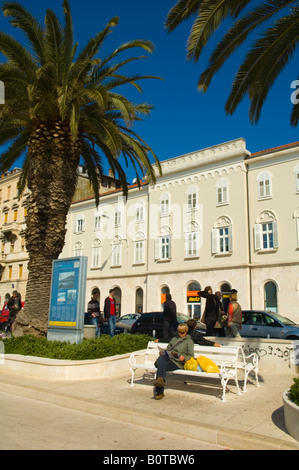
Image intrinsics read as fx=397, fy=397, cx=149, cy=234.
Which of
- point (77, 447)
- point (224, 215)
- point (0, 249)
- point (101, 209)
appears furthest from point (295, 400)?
point (0, 249)

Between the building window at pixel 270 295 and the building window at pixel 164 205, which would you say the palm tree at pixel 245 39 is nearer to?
the building window at pixel 270 295

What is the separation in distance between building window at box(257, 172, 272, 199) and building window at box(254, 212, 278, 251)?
141 cm

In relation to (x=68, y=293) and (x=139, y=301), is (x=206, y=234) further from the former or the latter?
(x=68, y=293)

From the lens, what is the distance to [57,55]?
11992 millimetres

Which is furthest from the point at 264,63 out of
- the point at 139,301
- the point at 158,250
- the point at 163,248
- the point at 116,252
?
the point at 116,252

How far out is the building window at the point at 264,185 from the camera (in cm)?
2833

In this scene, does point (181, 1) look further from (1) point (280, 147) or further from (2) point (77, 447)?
(1) point (280, 147)

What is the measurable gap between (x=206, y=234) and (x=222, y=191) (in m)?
3.54

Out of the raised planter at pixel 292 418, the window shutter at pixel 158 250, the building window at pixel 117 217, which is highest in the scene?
the building window at pixel 117 217

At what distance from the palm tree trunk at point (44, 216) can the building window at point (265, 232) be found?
61.2ft

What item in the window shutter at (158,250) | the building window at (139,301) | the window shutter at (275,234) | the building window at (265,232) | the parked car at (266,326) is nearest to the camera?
the parked car at (266,326)

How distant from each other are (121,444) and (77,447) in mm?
569

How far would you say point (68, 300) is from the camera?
11.1m

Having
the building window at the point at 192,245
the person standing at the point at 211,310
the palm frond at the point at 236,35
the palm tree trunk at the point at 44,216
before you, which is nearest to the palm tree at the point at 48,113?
the palm tree trunk at the point at 44,216
